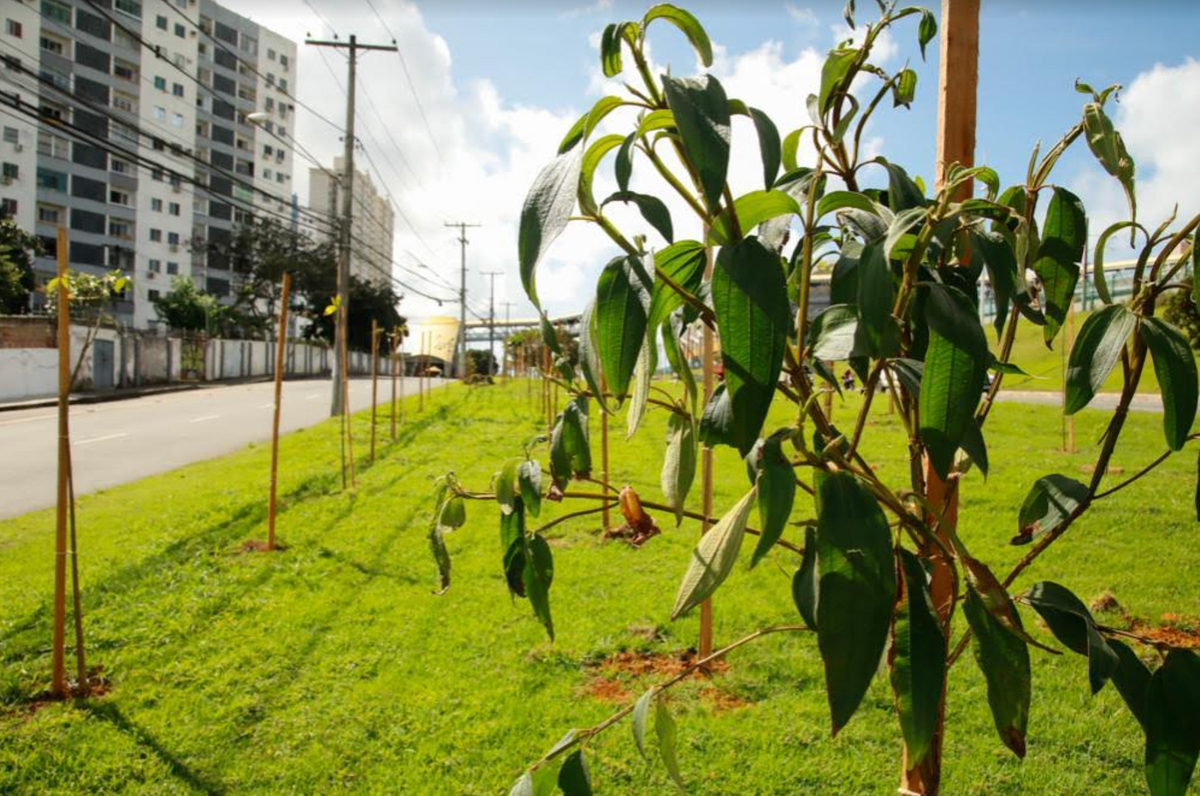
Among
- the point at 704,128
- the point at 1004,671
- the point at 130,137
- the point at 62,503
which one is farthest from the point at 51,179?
the point at 1004,671

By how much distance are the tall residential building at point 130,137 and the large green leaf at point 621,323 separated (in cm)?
2875

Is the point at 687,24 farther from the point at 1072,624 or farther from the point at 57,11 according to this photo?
the point at 57,11

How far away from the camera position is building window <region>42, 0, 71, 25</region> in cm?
3002

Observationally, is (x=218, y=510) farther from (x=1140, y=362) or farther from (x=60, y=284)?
(x=1140, y=362)

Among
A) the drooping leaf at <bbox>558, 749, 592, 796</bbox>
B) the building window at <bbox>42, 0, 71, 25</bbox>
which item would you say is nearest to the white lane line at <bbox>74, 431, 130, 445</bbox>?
the drooping leaf at <bbox>558, 749, 592, 796</bbox>

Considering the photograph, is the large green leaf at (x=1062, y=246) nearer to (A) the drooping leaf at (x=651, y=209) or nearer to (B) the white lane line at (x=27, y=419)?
(A) the drooping leaf at (x=651, y=209)

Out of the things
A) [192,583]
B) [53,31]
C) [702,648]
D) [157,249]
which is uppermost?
[53,31]

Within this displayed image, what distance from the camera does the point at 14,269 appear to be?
17.9 m

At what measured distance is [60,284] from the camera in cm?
284

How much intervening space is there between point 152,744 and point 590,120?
2608 mm

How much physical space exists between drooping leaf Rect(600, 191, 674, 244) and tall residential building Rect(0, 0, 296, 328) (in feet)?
94.1

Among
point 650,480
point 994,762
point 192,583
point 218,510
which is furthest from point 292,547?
point 994,762

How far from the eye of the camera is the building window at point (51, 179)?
30.4m

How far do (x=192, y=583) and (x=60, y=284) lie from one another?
167 cm
